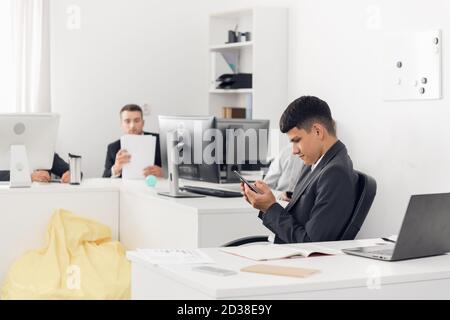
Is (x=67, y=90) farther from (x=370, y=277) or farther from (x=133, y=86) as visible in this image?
(x=370, y=277)

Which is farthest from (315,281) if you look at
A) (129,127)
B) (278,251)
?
(129,127)

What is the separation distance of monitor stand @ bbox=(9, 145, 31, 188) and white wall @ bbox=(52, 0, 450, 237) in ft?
6.21

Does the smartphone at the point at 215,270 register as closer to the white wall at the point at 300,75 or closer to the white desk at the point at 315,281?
the white desk at the point at 315,281

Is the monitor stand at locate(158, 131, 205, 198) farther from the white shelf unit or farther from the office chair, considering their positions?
the white shelf unit

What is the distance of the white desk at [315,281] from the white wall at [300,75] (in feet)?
8.32

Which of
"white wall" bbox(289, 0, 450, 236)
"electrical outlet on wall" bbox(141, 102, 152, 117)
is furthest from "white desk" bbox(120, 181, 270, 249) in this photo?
"electrical outlet on wall" bbox(141, 102, 152, 117)

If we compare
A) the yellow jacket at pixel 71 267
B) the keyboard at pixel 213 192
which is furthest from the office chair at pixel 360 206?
Result: the yellow jacket at pixel 71 267

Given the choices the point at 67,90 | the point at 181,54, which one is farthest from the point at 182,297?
the point at 181,54

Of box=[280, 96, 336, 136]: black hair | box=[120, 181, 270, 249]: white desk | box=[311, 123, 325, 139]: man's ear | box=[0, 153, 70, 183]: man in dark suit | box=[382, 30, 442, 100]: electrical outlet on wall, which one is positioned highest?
box=[382, 30, 442, 100]: electrical outlet on wall

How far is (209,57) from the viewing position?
24.0ft

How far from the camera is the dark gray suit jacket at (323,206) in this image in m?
3.20

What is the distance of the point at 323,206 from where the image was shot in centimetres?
321

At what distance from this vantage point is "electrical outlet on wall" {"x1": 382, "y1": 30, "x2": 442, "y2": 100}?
5016 mm

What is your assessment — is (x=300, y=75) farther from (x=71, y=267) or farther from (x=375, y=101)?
(x=71, y=267)
